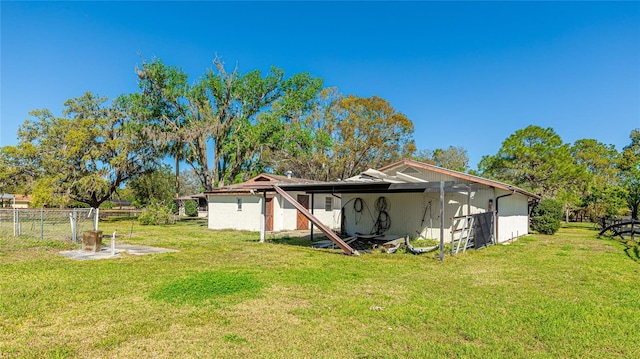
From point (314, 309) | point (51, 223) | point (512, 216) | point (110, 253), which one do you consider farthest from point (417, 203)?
point (51, 223)

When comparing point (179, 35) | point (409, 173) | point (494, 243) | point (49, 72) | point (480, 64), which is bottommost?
point (494, 243)

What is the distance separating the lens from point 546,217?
1902 centimetres

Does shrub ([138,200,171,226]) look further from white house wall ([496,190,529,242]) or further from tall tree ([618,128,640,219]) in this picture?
tall tree ([618,128,640,219])

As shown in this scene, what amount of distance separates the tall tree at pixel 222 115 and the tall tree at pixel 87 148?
3.25m

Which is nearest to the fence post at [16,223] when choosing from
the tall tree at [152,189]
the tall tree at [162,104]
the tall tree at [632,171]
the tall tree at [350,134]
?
the tall tree at [162,104]

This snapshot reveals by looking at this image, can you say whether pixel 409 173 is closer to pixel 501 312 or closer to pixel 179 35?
pixel 501 312

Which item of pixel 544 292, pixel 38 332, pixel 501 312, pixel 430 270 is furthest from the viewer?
pixel 430 270

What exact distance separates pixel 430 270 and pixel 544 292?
2328 millimetres

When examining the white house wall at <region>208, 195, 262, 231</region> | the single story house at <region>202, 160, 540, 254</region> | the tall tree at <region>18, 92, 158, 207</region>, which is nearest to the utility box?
the single story house at <region>202, 160, 540, 254</region>

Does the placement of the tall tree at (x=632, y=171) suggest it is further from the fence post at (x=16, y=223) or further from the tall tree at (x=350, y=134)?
the fence post at (x=16, y=223)

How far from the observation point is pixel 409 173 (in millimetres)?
14914


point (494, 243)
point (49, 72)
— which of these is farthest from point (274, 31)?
point (494, 243)

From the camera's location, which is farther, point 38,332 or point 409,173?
point 409,173

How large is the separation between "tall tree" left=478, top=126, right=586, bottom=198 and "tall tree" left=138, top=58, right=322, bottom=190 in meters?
15.9
